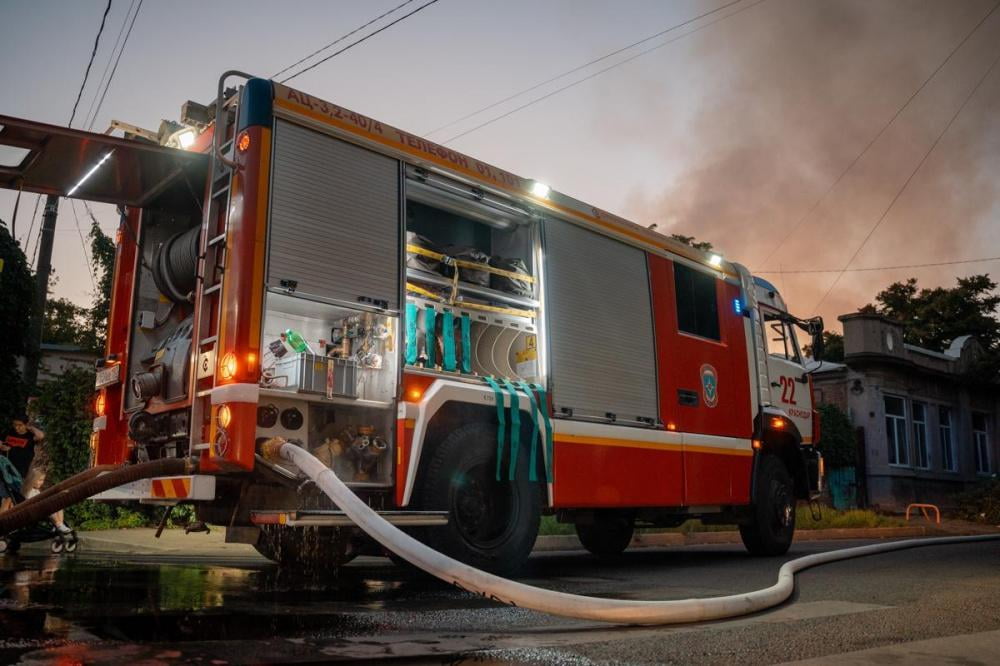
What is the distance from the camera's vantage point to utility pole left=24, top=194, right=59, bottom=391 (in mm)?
14898

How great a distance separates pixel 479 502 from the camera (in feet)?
21.1

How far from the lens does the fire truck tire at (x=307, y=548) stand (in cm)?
656

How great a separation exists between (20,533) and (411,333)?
5.34 metres

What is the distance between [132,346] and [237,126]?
2.22m

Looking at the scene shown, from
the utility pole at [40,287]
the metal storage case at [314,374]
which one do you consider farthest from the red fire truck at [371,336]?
the utility pole at [40,287]

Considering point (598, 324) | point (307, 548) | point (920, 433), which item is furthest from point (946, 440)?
point (307, 548)

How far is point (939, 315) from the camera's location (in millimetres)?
36625

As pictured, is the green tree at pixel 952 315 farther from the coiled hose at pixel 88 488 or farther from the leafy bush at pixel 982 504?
the coiled hose at pixel 88 488

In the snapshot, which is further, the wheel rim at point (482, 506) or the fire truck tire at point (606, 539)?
the fire truck tire at point (606, 539)

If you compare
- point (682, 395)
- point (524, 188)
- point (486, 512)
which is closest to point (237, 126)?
point (524, 188)

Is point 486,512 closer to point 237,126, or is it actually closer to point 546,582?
point 546,582

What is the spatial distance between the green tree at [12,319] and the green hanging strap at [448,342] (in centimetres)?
1006

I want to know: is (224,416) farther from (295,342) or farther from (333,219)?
(333,219)

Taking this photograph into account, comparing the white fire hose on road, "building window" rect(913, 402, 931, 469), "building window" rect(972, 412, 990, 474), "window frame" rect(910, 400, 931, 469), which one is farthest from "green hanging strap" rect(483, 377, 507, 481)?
"building window" rect(972, 412, 990, 474)
